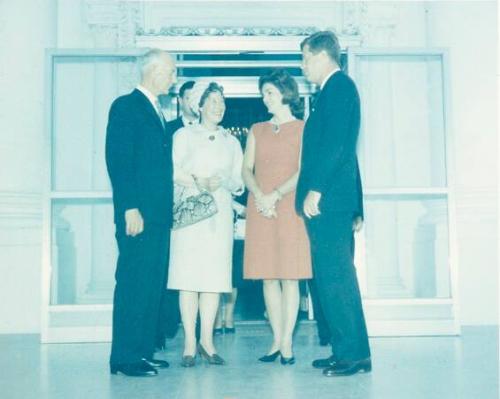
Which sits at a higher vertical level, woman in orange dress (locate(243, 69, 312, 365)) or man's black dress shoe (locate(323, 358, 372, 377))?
woman in orange dress (locate(243, 69, 312, 365))

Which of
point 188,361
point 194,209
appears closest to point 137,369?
point 188,361

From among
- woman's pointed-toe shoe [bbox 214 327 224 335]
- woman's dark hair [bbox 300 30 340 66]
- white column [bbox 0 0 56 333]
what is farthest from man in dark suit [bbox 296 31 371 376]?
white column [bbox 0 0 56 333]

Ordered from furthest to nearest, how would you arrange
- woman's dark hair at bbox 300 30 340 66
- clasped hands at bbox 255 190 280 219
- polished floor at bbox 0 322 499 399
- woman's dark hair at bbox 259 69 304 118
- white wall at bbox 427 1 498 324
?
white wall at bbox 427 1 498 324 < woman's dark hair at bbox 259 69 304 118 < clasped hands at bbox 255 190 280 219 < woman's dark hair at bbox 300 30 340 66 < polished floor at bbox 0 322 499 399

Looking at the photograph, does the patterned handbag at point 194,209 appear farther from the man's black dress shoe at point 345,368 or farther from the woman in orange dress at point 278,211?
the man's black dress shoe at point 345,368

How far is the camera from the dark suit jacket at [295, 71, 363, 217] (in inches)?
114

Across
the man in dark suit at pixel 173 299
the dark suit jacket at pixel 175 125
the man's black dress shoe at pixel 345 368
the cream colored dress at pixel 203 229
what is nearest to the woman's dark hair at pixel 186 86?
Answer: the man in dark suit at pixel 173 299

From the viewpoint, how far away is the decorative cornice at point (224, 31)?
496 centimetres

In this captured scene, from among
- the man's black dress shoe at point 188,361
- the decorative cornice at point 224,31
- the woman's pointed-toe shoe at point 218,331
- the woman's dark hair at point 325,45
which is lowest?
the woman's pointed-toe shoe at point 218,331

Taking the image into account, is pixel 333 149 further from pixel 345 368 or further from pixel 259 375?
pixel 259 375

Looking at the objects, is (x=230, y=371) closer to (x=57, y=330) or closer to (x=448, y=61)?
(x=57, y=330)

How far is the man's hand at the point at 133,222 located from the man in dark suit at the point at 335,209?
75 cm

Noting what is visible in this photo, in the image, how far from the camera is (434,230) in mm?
4805

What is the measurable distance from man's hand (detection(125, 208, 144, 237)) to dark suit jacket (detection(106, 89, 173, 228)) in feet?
0.07

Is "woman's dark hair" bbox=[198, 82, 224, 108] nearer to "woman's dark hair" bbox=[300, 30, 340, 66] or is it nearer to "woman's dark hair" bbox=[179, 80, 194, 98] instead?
"woman's dark hair" bbox=[300, 30, 340, 66]
